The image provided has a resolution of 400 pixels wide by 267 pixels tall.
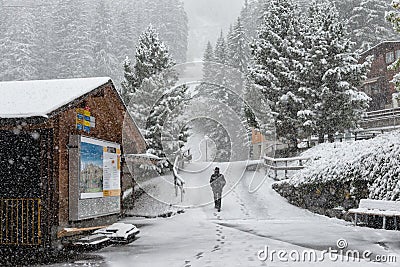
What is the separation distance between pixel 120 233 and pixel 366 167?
8994 mm

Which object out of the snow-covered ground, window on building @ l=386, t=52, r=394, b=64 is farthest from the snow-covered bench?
window on building @ l=386, t=52, r=394, b=64

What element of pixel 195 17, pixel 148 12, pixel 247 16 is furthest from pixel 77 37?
pixel 195 17

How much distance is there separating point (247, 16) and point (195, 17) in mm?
65524

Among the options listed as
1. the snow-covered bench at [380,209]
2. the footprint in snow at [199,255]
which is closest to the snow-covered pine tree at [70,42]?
the snow-covered bench at [380,209]

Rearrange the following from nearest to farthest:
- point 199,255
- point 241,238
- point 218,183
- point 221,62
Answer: point 199,255
point 241,238
point 218,183
point 221,62

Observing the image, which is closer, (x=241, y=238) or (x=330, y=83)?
(x=241, y=238)

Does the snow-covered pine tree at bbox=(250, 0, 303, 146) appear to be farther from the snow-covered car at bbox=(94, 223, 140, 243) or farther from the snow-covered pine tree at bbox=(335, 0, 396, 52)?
the snow-covered pine tree at bbox=(335, 0, 396, 52)

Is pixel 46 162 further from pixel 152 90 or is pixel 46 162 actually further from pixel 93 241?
pixel 152 90

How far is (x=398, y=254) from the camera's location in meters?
9.80

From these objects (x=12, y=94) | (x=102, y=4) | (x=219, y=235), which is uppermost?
(x=102, y=4)

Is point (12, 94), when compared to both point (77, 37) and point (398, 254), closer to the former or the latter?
point (398, 254)

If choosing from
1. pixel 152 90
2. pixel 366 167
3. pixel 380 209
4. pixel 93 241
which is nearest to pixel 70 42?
pixel 152 90

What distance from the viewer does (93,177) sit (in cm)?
1345

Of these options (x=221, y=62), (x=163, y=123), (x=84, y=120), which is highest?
(x=221, y=62)
